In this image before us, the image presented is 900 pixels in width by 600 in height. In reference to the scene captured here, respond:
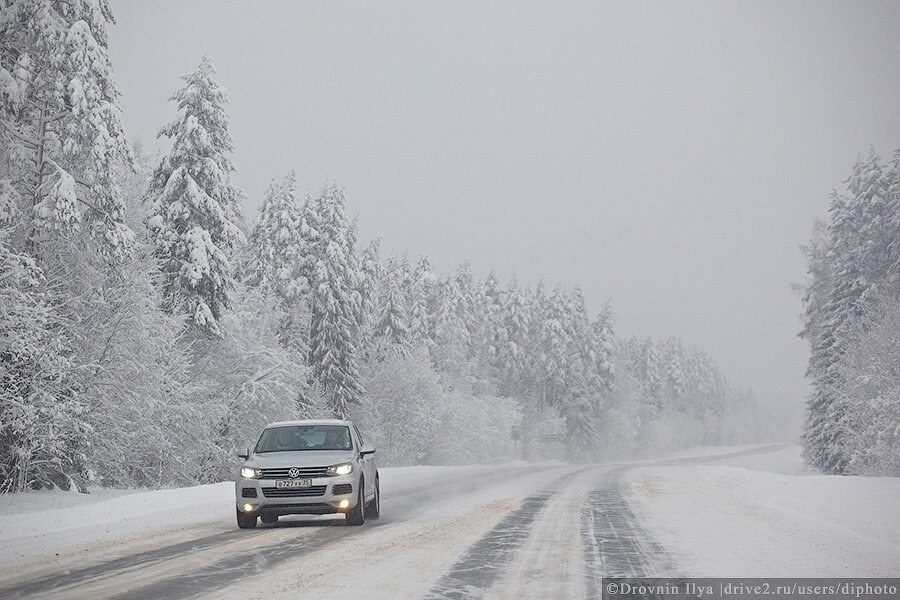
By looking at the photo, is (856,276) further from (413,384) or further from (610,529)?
(610,529)

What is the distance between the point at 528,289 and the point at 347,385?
51888mm

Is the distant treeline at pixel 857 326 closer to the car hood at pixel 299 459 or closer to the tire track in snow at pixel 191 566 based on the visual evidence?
the car hood at pixel 299 459

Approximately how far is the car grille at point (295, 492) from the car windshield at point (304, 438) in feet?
4.76

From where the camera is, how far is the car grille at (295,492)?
1194 centimetres

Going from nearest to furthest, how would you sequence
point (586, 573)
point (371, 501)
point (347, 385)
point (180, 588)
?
point (180, 588) → point (586, 573) → point (371, 501) → point (347, 385)

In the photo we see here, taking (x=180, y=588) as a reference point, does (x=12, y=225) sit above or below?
above

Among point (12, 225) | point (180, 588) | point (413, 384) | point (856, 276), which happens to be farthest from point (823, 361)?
point (180, 588)

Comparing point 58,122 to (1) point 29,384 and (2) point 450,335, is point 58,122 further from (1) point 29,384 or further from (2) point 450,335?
(2) point 450,335

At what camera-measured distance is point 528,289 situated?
96750mm

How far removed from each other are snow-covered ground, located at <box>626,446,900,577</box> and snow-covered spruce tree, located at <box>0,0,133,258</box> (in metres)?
14.6

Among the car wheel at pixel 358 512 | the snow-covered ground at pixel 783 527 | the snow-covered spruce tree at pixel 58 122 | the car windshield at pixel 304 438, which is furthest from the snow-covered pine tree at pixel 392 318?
the car wheel at pixel 358 512

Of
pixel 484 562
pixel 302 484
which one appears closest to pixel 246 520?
A: pixel 302 484

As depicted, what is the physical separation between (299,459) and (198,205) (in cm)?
1955

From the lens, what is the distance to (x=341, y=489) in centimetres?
1210
